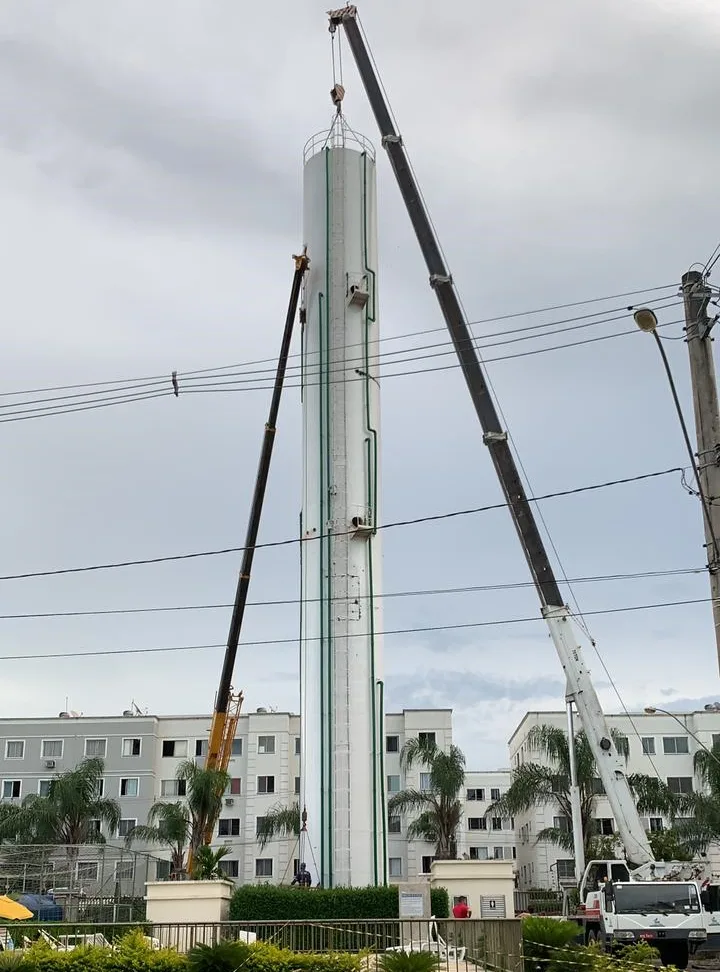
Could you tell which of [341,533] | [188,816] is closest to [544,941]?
[341,533]

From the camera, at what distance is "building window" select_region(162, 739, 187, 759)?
73375 mm

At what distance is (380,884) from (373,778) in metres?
3.42

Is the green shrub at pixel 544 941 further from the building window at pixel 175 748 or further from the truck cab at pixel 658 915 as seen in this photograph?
the building window at pixel 175 748

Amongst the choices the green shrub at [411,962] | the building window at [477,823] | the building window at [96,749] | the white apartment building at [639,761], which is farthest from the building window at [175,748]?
the green shrub at [411,962]

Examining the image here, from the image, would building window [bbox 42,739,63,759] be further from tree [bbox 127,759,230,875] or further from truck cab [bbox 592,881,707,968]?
truck cab [bbox 592,881,707,968]

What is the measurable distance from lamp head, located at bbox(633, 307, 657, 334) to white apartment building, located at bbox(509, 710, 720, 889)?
54747mm

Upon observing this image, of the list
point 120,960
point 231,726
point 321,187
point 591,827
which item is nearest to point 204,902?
point 120,960

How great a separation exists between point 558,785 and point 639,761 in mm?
11966

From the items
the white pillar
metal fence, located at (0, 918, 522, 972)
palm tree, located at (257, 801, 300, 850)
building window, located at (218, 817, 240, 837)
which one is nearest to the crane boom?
the white pillar

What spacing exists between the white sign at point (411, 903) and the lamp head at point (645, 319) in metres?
20.4

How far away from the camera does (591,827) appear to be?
206 feet

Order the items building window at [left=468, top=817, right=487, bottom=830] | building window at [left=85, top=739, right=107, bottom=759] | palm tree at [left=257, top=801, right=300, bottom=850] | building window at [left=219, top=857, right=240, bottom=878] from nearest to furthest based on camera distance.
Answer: palm tree at [left=257, top=801, right=300, bottom=850], building window at [left=219, top=857, right=240, bottom=878], building window at [left=85, top=739, right=107, bottom=759], building window at [left=468, top=817, right=487, bottom=830]

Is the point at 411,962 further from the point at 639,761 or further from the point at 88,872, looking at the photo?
the point at 639,761

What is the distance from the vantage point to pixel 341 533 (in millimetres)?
41062
